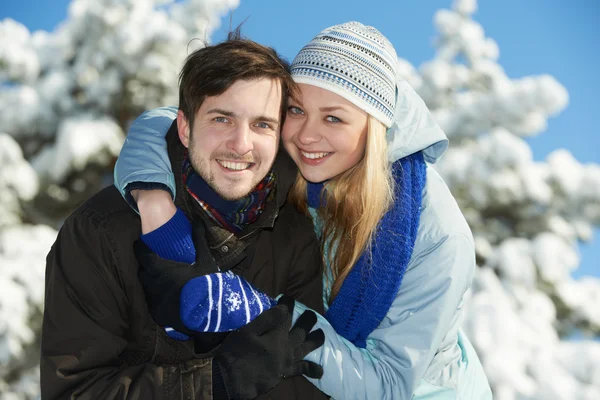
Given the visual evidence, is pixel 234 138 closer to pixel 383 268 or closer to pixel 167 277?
pixel 167 277

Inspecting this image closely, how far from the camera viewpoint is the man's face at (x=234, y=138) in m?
2.10

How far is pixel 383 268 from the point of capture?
7.07 ft

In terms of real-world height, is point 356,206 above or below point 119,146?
below

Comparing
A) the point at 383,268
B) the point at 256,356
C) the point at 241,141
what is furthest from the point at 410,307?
the point at 241,141

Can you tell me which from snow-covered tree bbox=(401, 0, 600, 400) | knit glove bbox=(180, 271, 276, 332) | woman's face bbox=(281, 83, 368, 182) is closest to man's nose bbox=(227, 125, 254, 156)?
woman's face bbox=(281, 83, 368, 182)

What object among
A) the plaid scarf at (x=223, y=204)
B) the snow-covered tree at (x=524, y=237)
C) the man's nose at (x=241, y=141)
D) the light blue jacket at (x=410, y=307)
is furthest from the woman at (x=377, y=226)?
the snow-covered tree at (x=524, y=237)

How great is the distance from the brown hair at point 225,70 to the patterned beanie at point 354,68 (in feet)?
0.32

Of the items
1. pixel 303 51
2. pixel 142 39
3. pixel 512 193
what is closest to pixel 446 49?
pixel 512 193

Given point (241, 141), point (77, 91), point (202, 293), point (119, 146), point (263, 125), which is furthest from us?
point (77, 91)

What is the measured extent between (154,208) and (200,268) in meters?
0.23

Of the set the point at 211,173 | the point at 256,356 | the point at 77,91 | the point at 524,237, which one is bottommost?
the point at 256,356

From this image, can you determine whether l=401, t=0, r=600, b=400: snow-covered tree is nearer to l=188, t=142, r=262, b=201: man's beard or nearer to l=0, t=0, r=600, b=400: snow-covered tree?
l=0, t=0, r=600, b=400: snow-covered tree

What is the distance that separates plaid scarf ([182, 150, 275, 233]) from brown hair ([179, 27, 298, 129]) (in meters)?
0.20

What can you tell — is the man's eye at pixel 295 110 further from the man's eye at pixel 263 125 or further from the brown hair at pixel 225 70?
the man's eye at pixel 263 125
